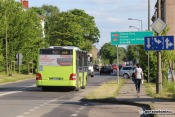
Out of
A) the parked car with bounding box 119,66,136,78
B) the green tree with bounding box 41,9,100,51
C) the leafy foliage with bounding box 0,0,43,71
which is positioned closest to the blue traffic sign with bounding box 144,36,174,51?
the leafy foliage with bounding box 0,0,43,71

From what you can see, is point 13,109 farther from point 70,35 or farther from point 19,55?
point 70,35

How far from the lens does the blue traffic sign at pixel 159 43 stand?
23.7 metres

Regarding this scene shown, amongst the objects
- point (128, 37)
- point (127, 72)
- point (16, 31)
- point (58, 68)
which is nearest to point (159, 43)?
point (58, 68)

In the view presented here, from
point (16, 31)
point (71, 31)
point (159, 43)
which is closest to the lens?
point (159, 43)

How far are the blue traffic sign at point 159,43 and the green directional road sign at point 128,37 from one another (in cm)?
1813

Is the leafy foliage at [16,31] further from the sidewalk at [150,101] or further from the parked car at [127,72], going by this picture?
the sidewalk at [150,101]

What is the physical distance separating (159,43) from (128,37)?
2120 centimetres

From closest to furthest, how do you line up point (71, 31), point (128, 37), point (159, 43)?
point (159, 43) → point (128, 37) → point (71, 31)

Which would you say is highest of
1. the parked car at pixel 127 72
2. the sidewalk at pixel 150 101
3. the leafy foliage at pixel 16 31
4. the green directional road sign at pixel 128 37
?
the leafy foliage at pixel 16 31

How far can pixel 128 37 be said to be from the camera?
45.1m

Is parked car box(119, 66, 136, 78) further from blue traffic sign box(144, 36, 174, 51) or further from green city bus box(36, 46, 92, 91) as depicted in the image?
blue traffic sign box(144, 36, 174, 51)

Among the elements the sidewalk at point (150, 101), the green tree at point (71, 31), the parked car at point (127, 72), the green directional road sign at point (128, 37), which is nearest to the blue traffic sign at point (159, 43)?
the sidewalk at point (150, 101)

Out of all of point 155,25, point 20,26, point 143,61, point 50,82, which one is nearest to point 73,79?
point 50,82

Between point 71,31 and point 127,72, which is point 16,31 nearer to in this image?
point 127,72
